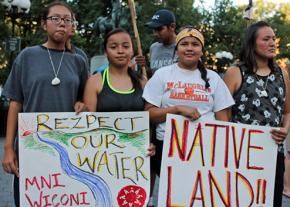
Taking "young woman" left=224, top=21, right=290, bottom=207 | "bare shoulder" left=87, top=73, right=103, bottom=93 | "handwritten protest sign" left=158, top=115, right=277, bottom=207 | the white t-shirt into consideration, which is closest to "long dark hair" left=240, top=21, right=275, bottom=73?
"young woman" left=224, top=21, right=290, bottom=207

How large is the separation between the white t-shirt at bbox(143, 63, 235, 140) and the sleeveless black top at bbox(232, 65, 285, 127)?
14cm

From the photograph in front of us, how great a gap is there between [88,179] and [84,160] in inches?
5.0

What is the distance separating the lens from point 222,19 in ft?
125

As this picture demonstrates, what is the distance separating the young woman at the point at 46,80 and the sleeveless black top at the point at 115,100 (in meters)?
0.14

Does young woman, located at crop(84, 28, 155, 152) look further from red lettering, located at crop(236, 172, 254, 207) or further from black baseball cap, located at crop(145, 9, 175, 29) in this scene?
black baseball cap, located at crop(145, 9, 175, 29)

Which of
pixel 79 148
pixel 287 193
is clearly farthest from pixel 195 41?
pixel 287 193

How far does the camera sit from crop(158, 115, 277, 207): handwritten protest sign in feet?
10.9

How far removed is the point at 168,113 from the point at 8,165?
42.3 inches

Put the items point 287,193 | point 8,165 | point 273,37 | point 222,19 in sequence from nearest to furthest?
point 8,165, point 273,37, point 287,193, point 222,19

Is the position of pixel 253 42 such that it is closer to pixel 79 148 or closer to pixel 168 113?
pixel 168 113

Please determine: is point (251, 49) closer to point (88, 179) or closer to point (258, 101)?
point (258, 101)

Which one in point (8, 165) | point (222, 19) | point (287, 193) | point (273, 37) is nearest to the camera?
point (8, 165)

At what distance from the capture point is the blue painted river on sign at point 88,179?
332 centimetres

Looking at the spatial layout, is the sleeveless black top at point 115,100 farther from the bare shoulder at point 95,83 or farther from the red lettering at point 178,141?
the red lettering at point 178,141
